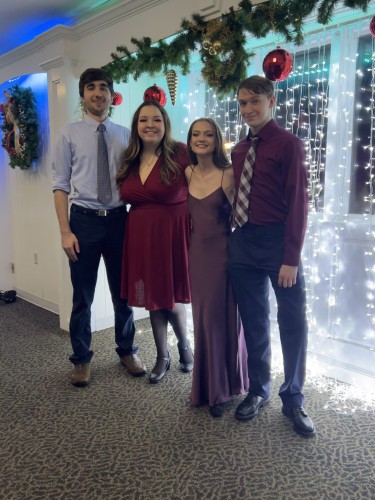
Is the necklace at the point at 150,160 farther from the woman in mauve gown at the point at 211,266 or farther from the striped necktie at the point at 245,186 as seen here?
the striped necktie at the point at 245,186

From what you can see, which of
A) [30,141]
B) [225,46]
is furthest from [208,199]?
[30,141]

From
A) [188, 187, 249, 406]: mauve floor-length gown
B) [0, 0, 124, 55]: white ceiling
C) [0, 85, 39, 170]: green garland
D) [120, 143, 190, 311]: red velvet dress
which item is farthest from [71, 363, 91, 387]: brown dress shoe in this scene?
[0, 0, 124, 55]: white ceiling

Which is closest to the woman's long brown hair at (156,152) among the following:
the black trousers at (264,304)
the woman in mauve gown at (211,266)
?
the woman in mauve gown at (211,266)

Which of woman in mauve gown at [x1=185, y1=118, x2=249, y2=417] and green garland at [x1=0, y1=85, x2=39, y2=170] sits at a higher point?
green garland at [x1=0, y1=85, x2=39, y2=170]

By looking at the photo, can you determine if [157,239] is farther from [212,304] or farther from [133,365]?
[133,365]

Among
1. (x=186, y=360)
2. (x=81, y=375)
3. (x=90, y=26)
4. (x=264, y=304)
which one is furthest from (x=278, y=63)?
(x=81, y=375)

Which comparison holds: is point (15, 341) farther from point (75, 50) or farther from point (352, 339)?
point (352, 339)

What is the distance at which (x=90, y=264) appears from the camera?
240cm

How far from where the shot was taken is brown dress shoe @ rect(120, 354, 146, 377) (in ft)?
8.33

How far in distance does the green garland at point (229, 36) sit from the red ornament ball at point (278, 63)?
3.8 inches

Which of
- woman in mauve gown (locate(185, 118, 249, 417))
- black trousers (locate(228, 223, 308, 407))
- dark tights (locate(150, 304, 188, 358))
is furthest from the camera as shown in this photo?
Answer: dark tights (locate(150, 304, 188, 358))

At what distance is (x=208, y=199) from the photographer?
2.00 meters

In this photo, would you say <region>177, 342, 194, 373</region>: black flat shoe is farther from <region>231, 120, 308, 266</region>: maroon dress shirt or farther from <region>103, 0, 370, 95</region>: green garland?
<region>103, 0, 370, 95</region>: green garland

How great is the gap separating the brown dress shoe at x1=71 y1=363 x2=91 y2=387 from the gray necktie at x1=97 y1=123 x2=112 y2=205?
975 millimetres
